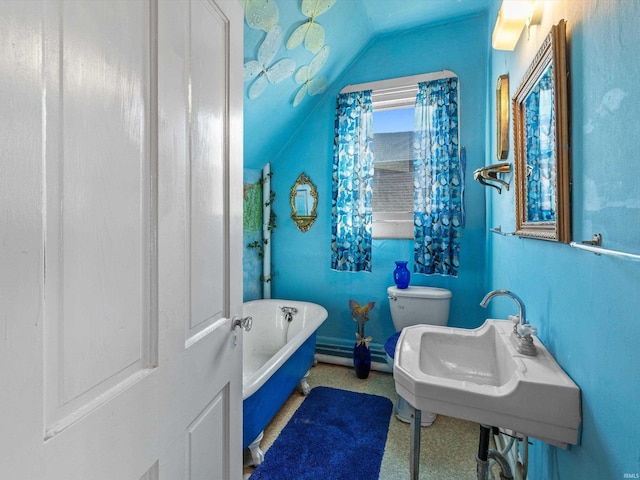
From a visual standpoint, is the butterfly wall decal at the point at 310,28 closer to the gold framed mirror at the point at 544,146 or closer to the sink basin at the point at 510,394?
the gold framed mirror at the point at 544,146

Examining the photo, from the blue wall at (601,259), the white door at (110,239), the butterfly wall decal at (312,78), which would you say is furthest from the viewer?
the butterfly wall decal at (312,78)

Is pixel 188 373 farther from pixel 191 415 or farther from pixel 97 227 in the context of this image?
pixel 97 227

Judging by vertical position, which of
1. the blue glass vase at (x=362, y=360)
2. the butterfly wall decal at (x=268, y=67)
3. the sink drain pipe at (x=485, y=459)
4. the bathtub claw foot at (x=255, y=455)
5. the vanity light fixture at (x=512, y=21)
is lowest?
the bathtub claw foot at (x=255, y=455)

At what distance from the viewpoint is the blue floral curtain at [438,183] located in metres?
2.33

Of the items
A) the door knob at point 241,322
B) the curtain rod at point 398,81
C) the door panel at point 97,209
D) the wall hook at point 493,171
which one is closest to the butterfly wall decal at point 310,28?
the curtain rod at point 398,81

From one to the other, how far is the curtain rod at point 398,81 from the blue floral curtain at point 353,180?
6 centimetres

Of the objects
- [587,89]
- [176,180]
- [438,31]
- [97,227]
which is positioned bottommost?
[97,227]

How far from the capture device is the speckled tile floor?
1.56 meters

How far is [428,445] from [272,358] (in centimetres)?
104

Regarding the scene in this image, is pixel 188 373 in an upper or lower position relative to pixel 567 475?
upper

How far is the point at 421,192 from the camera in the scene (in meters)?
2.39

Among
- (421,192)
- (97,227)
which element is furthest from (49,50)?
(421,192)

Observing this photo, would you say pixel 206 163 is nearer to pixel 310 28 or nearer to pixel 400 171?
pixel 310 28

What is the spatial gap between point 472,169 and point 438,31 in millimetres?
1149
